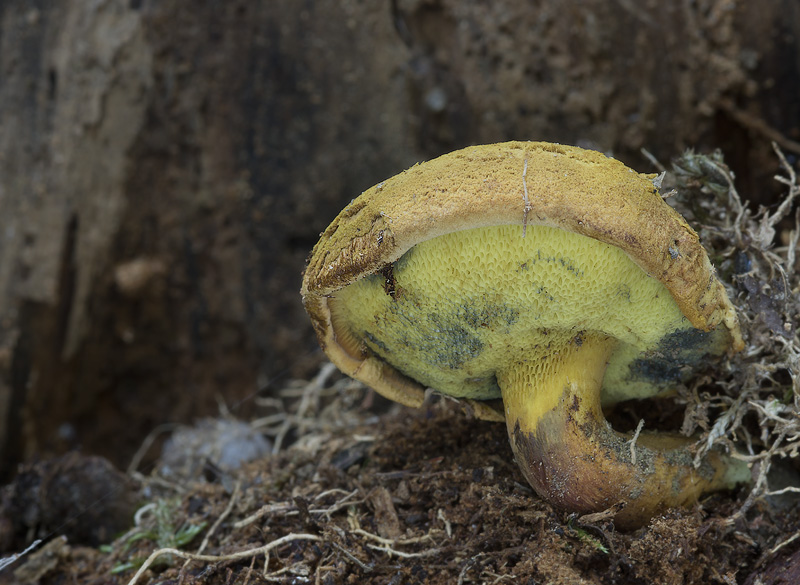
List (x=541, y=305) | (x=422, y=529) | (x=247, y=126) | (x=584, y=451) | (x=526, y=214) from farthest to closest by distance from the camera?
(x=247, y=126) < (x=422, y=529) < (x=584, y=451) < (x=541, y=305) < (x=526, y=214)

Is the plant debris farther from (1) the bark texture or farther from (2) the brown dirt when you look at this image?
(1) the bark texture

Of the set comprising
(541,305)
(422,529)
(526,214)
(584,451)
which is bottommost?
(422,529)

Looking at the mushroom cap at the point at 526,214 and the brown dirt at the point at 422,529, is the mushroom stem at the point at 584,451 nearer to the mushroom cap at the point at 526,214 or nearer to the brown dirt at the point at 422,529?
the brown dirt at the point at 422,529

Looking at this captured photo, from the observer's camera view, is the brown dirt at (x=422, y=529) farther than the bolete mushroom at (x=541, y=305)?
Yes

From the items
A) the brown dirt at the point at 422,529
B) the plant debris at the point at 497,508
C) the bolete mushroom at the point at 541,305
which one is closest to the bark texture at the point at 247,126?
the plant debris at the point at 497,508

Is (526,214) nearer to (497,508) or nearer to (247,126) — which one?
(497,508)

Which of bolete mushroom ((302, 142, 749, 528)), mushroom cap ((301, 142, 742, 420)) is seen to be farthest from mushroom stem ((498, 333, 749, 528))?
mushroom cap ((301, 142, 742, 420))

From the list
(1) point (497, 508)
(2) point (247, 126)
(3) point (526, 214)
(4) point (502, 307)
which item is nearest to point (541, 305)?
(4) point (502, 307)
